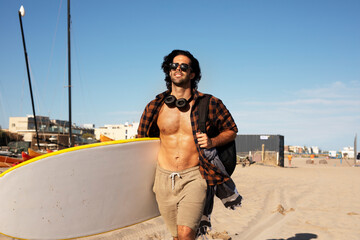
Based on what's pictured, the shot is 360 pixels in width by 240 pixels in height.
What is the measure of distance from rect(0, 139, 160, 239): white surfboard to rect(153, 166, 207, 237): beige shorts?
24cm

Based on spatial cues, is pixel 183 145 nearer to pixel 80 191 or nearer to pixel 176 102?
pixel 176 102

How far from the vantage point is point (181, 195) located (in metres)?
2.62

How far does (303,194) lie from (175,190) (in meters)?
7.45

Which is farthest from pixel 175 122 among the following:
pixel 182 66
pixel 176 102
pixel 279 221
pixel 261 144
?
pixel 261 144

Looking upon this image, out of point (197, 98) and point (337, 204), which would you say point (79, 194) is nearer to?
point (197, 98)

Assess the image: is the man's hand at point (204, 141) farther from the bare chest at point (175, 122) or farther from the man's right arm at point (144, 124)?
the man's right arm at point (144, 124)

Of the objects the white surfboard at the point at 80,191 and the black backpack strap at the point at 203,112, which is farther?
the black backpack strap at the point at 203,112

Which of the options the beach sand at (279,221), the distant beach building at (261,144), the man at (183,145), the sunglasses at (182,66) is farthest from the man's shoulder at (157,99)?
the distant beach building at (261,144)

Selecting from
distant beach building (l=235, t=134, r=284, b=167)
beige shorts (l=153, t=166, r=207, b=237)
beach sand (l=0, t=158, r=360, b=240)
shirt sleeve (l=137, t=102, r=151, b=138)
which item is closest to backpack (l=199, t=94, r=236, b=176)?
beige shorts (l=153, t=166, r=207, b=237)

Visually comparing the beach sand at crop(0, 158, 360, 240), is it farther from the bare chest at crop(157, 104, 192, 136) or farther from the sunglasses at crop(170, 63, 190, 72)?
the sunglasses at crop(170, 63, 190, 72)

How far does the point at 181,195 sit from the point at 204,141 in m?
0.50

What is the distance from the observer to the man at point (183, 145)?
254cm

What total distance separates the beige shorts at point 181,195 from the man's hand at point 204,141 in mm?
211

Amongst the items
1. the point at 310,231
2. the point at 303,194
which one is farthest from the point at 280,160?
the point at 310,231
